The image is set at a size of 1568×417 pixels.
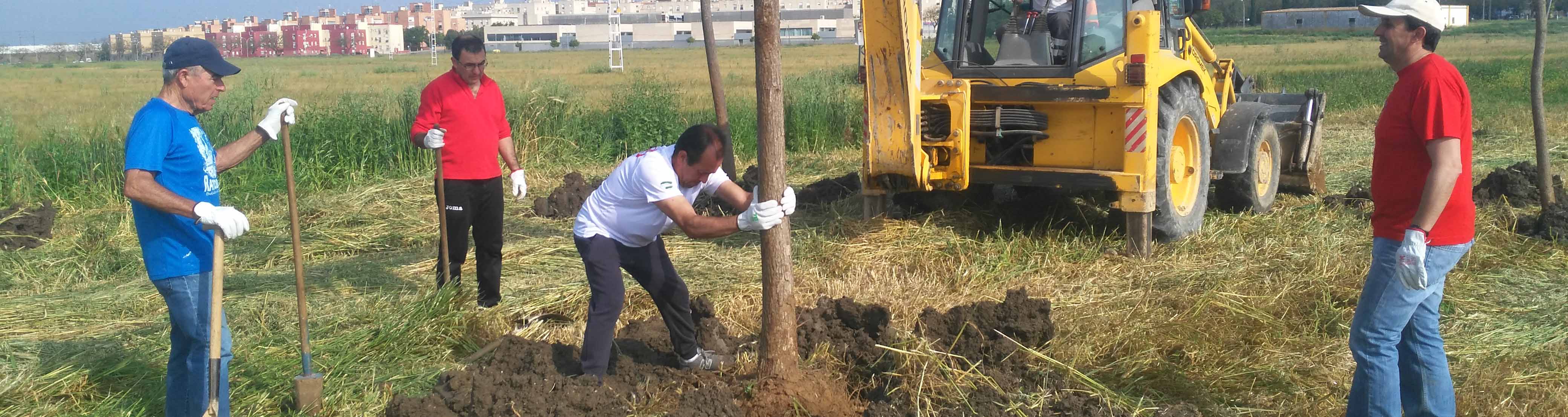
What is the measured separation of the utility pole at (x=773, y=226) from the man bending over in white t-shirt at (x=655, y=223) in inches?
4.3

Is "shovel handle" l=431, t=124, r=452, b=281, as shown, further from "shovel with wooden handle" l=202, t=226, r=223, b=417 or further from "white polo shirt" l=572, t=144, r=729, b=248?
"shovel with wooden handle" l=202, t=226, r=223, b=417

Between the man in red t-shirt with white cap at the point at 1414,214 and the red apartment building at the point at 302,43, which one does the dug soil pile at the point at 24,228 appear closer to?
the man in red t-shirt with white cap at the point at 1414,214

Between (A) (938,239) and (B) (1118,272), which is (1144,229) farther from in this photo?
(A) (938,239)

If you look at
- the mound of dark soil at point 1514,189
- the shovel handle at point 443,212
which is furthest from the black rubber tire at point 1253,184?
the shovel handle at point 443,212

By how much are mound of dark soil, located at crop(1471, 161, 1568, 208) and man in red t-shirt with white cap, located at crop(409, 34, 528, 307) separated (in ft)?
22.1

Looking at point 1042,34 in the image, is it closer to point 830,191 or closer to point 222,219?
point 830,191

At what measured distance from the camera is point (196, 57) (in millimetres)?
3545

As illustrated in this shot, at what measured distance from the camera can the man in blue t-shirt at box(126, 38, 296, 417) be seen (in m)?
3.40

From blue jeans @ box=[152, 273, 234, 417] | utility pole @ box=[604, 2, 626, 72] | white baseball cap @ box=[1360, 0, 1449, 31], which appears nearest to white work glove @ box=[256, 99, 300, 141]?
blue jeans @ box=[152, 273, 234, 417]

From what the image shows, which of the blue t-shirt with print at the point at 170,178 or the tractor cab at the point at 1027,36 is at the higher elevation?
the tractor cab at the point at 1027,36

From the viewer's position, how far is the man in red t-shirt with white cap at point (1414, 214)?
3131 millimetres

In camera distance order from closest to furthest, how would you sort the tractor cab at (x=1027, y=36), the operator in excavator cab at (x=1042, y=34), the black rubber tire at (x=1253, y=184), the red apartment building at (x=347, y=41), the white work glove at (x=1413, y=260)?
the white work glove at (x=1413, y=260), the tractor cab at (x=1027, y=36), the operator in excavator cab at (x=1042, y=34), the black rubber tire at (x=1253, y=184), the red apartment building at (x=347, y=41)

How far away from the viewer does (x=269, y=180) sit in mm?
9727

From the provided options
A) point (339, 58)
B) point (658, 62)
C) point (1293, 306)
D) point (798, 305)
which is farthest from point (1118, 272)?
point (339, 58)
